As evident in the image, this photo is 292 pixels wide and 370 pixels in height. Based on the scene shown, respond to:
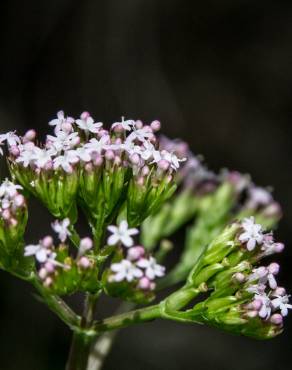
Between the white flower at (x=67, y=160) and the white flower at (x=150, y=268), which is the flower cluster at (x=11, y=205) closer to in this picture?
the white flower at (x=67, y=160)

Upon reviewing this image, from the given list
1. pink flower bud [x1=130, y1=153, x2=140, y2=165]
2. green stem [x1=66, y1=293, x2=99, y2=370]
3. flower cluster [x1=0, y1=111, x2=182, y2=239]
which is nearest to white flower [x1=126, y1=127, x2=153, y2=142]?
flower cluster [x1=0, y1=111, x2=182, y2=239]

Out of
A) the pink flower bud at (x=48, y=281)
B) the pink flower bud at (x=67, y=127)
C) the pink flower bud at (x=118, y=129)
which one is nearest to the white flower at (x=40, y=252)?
the pink flower bud at (x=48, y=281)

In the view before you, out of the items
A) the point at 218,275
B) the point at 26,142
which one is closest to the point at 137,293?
the point at 218,275

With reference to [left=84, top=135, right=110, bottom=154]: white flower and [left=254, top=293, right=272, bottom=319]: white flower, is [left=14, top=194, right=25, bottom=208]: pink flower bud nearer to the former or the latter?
[left=84, top=135, right=110, bottom=154]: white flower

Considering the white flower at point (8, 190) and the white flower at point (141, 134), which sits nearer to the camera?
the white flower at point (8, 190)

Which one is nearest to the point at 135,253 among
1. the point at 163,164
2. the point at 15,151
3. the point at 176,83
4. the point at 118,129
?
the point at 163,164

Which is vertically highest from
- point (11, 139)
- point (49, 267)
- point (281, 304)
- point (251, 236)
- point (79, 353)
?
point (11, 139)

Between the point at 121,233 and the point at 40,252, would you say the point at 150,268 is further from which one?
the point at 40,252

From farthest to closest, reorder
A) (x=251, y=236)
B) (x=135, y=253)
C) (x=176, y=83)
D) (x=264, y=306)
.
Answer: (x=176, y=83) < (x=251, y=236) < (x=264, y=306) < (x=135, y=253)

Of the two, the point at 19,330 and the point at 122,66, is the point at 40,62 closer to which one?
the point at 122,66

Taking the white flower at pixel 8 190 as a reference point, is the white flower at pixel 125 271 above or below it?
below
